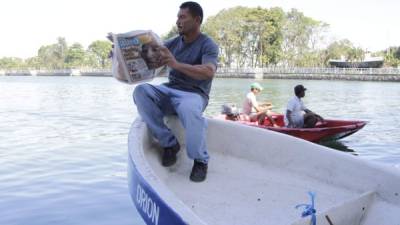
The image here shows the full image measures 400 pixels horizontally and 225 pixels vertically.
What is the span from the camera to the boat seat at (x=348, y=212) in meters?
2.89

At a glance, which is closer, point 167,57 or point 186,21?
point 167,57

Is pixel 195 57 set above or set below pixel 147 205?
above

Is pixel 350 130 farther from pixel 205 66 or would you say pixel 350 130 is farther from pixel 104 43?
pixel 104 43

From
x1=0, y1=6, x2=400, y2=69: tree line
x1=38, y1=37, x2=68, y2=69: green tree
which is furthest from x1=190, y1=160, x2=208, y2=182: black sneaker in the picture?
x1=38, y1=37, x2=68, y2=69: green tree

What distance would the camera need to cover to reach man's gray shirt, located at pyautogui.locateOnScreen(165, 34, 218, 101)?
366 centimetres

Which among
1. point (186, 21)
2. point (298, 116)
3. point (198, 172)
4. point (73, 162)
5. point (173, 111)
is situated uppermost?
point (186, 21)

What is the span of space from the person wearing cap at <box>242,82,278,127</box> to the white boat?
22.8ft

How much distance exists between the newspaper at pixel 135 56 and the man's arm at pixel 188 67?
0.24 feet

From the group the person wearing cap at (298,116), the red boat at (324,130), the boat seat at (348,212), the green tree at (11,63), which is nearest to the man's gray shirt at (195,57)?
the boat seat at (348,212)

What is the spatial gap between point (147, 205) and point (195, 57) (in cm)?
146

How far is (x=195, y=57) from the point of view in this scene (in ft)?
12.3

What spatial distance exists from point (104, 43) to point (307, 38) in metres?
61.7

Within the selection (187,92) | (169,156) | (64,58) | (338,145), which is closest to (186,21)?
(187,92)

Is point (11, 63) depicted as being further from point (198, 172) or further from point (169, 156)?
point (198, 172)
